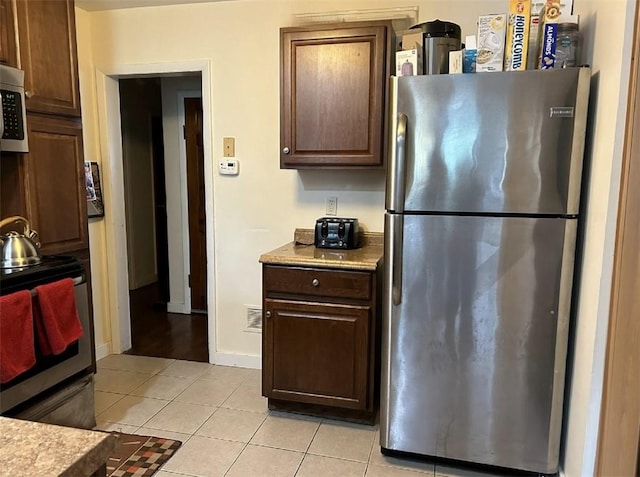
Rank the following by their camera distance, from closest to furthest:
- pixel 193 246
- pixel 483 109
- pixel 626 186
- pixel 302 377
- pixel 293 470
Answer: pixel 626 186, pixel 483 109, pixel 293 470, pixel 302 377, pixel 193 246

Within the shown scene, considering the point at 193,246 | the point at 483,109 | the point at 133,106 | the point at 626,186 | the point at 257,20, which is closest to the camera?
the point at 626,186

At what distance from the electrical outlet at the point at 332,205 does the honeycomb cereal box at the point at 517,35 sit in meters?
1.29

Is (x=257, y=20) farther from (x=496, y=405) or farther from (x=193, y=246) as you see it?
(x=496, y=405)

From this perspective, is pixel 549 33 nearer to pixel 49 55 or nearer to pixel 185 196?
pixel 49 55

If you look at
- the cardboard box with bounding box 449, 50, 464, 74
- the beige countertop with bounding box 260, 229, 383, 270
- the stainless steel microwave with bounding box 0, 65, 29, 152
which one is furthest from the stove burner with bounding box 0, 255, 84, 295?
the cardboard box with bounding box 449, 50, 464, 74

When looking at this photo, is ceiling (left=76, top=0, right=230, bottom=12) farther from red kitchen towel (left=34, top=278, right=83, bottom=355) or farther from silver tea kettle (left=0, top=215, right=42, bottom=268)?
red kitchen towel (left=34, top=278, right=83, bottom=355)

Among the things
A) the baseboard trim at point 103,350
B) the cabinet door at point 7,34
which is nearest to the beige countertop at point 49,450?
the cabinet door at point 7,34

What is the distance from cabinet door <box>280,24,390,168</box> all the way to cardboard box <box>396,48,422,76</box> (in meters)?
0.42

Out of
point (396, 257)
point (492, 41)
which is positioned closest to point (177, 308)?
point (396, 257)

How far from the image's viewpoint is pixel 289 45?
8.12 feet

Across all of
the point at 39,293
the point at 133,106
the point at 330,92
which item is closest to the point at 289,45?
the point at 330,92

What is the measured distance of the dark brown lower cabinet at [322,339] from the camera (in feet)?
7.59

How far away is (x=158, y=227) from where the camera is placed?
16.8 ft

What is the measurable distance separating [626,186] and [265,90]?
208 centimetres
